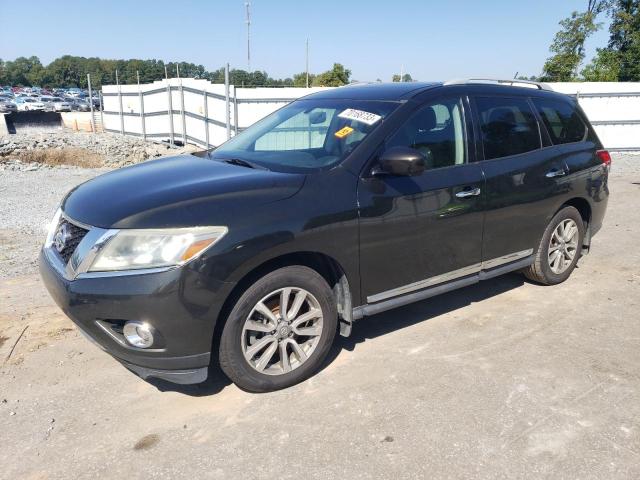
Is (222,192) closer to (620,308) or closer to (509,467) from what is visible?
(509,467)

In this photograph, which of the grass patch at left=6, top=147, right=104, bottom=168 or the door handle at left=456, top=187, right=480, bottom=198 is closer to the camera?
the door handle at left=456, top=187, right=480, bottom=198

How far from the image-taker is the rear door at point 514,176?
13.9ft

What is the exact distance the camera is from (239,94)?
13969 mm

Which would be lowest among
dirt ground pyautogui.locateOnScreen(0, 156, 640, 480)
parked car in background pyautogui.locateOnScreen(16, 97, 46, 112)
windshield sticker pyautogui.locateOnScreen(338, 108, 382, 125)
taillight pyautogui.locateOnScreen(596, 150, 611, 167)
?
parked car in background pyautogui.locateOnScreen(16, 97, 46, 112)

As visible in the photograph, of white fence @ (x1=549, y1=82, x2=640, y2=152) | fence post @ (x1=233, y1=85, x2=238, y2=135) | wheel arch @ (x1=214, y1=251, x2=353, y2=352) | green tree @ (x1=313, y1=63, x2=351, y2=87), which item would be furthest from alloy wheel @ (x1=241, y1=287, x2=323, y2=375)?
green tree @ (x1=313, y1=63, x2=351, y2=87)

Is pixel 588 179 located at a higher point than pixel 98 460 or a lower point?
higher

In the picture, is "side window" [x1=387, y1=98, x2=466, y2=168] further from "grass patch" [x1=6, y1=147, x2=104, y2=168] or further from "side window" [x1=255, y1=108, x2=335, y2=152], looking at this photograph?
"grass patch" [x1=6, y1=147, x2=104, y2=168]

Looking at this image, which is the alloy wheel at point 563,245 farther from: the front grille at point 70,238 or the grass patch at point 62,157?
the grass patch at point 62,157

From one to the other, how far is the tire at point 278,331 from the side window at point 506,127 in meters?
1.88

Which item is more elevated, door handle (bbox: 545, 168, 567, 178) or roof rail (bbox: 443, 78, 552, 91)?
roof rail (bbox: 443, 78, 552, 91)

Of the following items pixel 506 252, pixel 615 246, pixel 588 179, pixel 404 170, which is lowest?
pixel 615 246

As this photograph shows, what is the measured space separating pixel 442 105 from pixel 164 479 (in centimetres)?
309

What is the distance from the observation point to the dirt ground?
2703mm

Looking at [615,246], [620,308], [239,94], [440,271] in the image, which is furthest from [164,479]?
[239,94]
